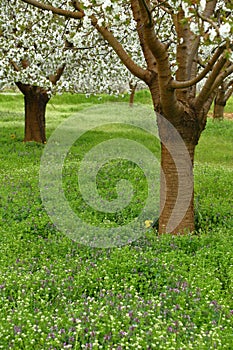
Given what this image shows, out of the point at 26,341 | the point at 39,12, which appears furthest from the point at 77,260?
the point at 39,12

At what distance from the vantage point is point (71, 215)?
936 cm

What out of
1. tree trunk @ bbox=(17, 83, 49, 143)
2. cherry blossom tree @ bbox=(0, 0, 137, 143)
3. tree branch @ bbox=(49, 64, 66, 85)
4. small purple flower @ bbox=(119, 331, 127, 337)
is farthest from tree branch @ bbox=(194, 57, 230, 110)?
tree trunk @ bbox=(17, 83, 49, 143)

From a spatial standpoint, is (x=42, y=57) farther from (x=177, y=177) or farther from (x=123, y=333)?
(x=123, y=333)

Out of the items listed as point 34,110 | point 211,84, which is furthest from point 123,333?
point 34,110

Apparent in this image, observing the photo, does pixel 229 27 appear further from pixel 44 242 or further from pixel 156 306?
pixel 44 242

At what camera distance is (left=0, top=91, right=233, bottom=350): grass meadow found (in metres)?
5.17

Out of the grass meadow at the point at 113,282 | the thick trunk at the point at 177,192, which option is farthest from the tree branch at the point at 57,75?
the thick trunk at the point at 177,192

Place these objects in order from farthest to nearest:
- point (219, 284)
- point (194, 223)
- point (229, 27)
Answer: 1. point (194, 223)
2. point (219, 284)
3. point (229, 27)

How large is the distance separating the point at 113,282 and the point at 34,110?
1357cm

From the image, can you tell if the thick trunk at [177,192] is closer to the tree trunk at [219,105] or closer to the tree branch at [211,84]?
the tree branch at [211,84]

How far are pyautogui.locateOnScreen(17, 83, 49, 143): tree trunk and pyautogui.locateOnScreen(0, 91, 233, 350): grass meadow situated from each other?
8211mm

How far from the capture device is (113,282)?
6723 mm

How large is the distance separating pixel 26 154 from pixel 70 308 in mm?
12193

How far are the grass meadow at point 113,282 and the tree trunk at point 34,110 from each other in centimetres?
821
